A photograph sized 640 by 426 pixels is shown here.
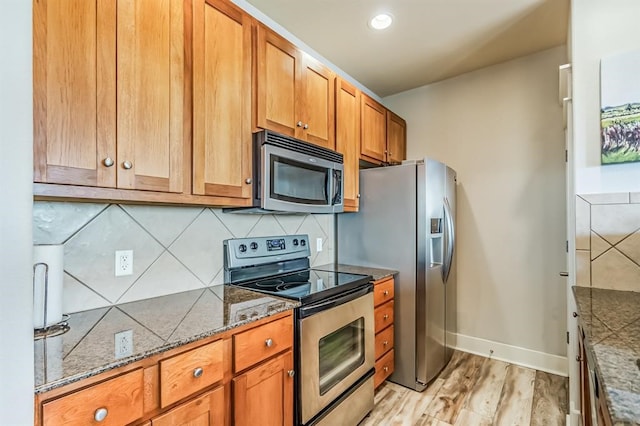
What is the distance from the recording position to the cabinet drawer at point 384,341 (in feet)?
7.25

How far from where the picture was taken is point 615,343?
3.03ft

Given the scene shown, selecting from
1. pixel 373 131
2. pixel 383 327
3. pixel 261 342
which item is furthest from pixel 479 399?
pixel 373 131

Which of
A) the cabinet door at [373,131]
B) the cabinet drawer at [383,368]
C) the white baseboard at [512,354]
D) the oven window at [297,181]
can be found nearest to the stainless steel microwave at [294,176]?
the oven window at [297,181]

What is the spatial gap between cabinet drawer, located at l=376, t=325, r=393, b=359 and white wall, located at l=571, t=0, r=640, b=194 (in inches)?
58.6

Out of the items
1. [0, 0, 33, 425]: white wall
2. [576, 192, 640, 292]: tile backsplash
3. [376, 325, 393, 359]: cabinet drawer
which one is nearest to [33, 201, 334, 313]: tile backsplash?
[0, 0, 33, 425]: white wall

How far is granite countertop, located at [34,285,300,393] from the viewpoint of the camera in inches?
33.4

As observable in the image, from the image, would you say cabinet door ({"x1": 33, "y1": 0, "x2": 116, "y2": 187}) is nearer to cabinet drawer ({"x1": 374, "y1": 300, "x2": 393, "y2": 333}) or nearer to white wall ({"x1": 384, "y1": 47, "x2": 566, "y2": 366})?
cabinet drawer ({"x1": 374, "y1": 300, "x2": 393, "y2": 333})

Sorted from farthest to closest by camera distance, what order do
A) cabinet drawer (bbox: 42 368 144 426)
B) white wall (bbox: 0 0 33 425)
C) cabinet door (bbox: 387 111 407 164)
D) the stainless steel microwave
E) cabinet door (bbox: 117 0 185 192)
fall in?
1. cabinet door (bbox: 387 111 407 164)
2. the stainless steel microwave
3. cabinet door (bbox: 117 0 185 192)
4. cabinet drawer (bbox: 42 368 144 426)
5. white wall (bbox: 0 0 33 425)

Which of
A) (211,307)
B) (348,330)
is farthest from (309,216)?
(211,307)

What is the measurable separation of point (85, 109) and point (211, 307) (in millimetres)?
912

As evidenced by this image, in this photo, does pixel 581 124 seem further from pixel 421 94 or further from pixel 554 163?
pixel 421 94

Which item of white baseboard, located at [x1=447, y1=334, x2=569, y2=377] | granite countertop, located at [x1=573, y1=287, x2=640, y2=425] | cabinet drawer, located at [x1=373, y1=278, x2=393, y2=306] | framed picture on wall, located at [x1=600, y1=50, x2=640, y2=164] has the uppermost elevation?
framed picture on wall, located at [x1=600, y1=50, x2=640, y2=164]

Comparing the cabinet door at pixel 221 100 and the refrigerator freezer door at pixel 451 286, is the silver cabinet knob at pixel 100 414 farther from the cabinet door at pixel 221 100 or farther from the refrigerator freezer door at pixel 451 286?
the refrigerator freezer door at pixel 451 286

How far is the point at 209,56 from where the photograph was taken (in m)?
1.49
